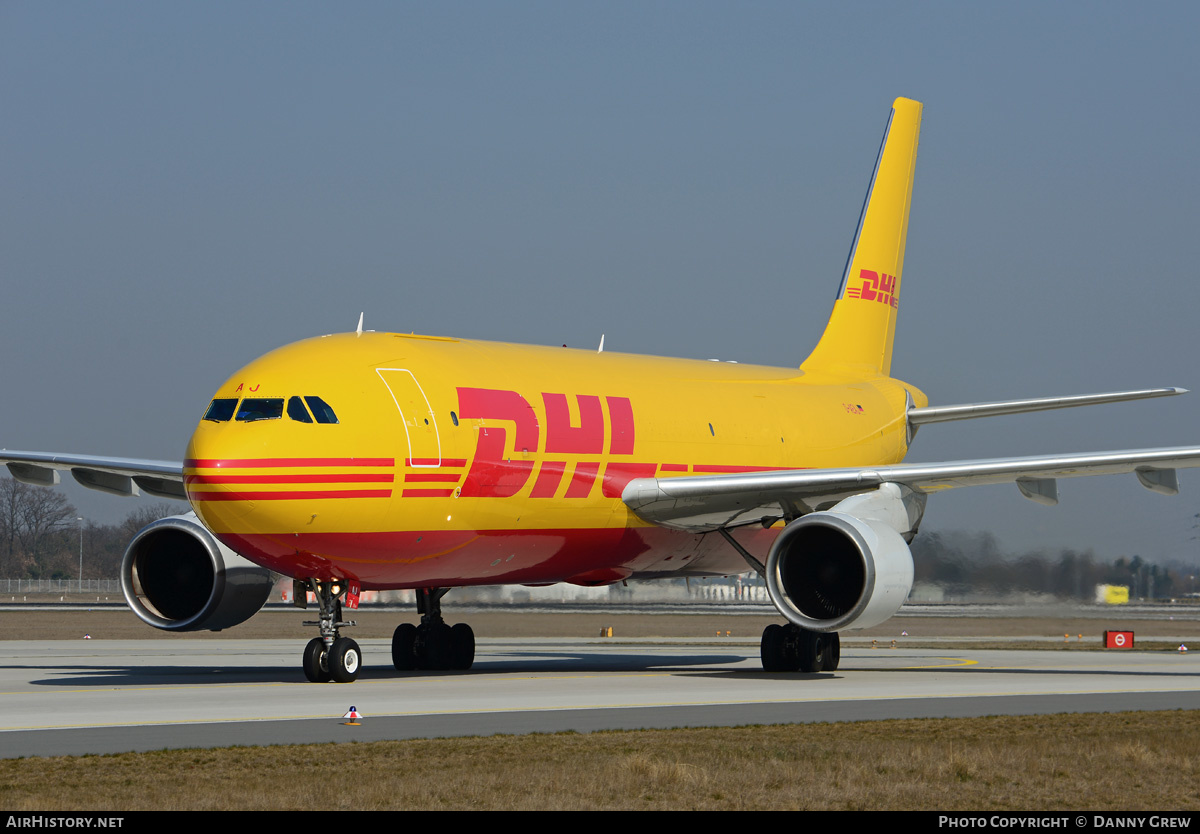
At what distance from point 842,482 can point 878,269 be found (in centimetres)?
1007

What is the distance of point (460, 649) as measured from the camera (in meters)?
23.9

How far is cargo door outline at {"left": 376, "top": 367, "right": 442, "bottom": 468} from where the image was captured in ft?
63.1

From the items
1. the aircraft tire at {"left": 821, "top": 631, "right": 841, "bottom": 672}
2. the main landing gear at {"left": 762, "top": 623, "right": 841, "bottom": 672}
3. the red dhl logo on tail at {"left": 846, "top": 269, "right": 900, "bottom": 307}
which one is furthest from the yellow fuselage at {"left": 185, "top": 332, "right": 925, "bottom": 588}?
the red dhl logo on tail at {"left": 846, "top": 269, "right": 900, "bottom": 307}

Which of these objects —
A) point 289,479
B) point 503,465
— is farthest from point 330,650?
point 503,465

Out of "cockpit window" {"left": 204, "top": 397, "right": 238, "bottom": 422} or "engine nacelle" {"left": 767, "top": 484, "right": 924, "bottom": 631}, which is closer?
"cockpit window" {"left": 204, "top": 397, "right": 238, "bottom": 422}

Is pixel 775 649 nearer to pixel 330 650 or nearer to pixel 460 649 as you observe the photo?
pixel 460 649

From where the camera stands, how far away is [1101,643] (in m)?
36.3

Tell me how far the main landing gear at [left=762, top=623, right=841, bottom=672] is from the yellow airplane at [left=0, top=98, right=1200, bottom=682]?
0.03m

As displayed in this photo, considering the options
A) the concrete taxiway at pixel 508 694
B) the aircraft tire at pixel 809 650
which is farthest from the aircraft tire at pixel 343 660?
the aircraft tire at pixel 809 650

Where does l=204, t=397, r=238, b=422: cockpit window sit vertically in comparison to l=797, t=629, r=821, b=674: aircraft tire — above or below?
above

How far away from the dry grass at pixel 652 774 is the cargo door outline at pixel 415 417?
257 inches

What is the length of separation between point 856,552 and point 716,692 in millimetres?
3361

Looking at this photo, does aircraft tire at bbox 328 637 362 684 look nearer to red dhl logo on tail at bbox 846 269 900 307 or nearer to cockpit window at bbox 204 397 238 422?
cockpit window at bbox 204 397 238 422

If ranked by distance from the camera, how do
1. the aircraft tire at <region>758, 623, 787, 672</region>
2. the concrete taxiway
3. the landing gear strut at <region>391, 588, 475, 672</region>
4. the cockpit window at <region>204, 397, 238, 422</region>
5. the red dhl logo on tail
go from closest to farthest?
the concrete taxiway < the cockpit window at <region>204, 397, 238, 422</region> < the aircraft tire at <region>758, 623, 787, 672</region> < the landing gear strut at <region>391, 588, 475, 672</region> < the red dhl logo on tail
